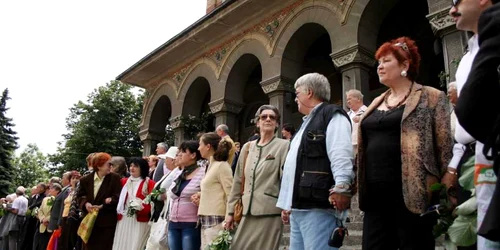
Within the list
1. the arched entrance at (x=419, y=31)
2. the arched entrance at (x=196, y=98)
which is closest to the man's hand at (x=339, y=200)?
the arched entrance at (x=419, y=31)

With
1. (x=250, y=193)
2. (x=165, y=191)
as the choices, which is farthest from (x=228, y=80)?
(x=250, y=193)

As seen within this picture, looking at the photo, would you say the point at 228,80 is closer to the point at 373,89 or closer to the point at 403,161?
the point at 373,89

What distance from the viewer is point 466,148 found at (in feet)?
8.55

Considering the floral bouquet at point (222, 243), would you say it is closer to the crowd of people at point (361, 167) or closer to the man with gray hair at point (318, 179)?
the crowd of people at point (361, 167)

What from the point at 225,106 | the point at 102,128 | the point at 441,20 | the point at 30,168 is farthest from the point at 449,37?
the point at 30,168

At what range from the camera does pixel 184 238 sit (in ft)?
17.4

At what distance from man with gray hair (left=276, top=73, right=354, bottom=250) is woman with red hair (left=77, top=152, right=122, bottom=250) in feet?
12.9

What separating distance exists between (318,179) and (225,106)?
11.6 meters

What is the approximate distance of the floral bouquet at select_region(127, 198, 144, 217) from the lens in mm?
6297

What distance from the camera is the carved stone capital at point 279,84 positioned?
12.8 m

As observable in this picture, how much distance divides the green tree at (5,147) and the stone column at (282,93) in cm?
2845

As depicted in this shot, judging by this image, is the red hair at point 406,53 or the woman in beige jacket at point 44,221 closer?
the red hair at point 406,53

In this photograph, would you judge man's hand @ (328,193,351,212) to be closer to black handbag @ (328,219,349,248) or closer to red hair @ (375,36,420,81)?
black handbag @ (328,219,349,248)

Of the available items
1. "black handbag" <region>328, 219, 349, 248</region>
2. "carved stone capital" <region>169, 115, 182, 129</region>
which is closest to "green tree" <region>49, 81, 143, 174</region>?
"carved stone capital" <region>169, 115, 182, 129</region>
